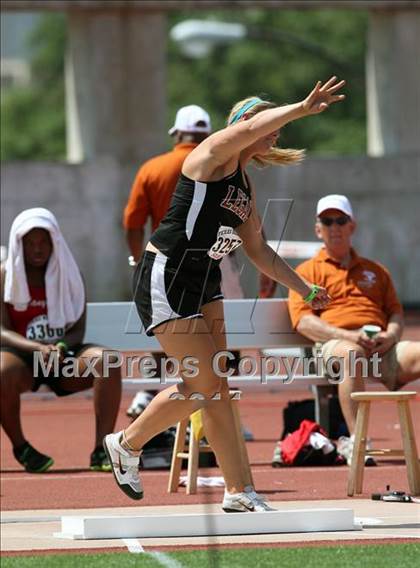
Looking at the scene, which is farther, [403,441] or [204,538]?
[403,441]

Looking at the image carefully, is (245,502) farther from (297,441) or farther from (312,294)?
(297,441)

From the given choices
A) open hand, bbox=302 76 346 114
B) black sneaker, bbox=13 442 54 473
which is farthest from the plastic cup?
open hand, bbox=302 76 346 114

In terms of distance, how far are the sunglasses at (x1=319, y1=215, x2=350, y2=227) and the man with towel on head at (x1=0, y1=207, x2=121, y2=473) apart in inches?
66.1

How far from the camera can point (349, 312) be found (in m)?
10.5

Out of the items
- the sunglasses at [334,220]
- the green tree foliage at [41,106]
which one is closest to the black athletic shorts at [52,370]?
the sunglasses at [334,220]

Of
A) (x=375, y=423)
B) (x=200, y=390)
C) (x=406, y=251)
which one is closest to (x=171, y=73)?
(x=406, y=251)

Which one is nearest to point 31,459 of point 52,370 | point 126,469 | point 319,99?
point 52,370

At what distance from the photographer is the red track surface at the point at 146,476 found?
29.4ft

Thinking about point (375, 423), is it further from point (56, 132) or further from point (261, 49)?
point (56, 132)

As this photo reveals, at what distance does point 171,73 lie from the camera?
7112cm

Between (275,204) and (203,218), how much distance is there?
13127 mm

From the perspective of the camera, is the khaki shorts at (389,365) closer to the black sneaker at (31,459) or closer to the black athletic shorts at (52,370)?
the black athletic shorts at (52,370)

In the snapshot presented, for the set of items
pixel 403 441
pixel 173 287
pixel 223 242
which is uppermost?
pixel 223 242

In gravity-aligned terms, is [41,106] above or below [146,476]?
above
